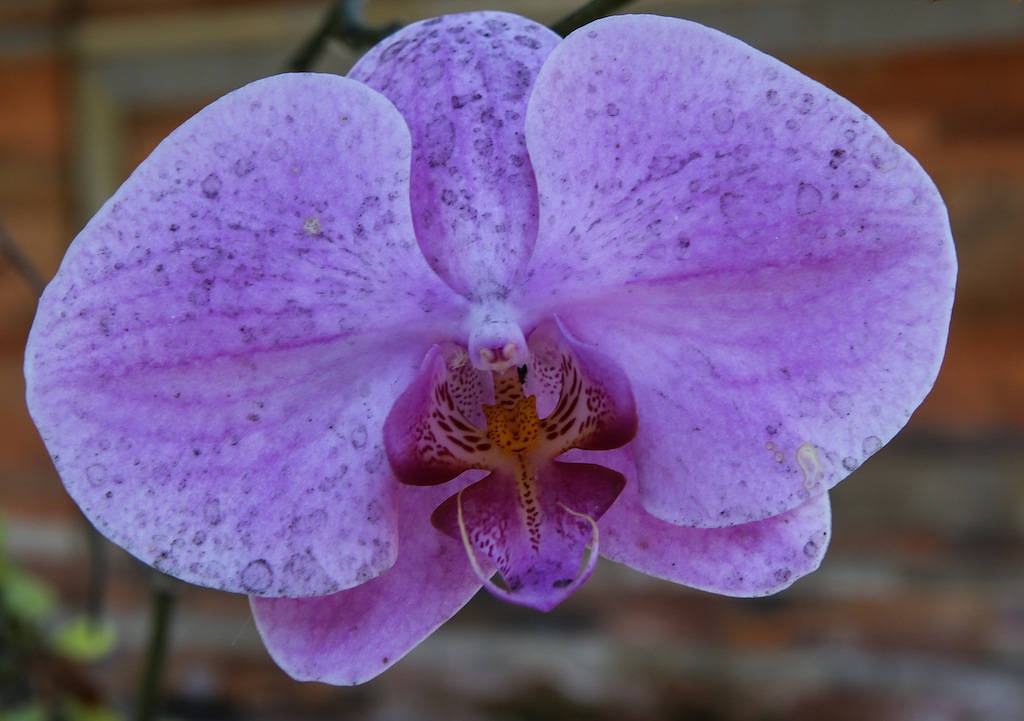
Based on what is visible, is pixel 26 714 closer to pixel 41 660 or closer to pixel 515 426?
pixel 41 660

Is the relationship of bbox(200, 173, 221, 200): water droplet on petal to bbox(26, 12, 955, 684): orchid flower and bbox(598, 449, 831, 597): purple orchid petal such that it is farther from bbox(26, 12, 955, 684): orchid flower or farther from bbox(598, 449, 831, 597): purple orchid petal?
bbox(598, 449, 831, 597): purple orchid petal

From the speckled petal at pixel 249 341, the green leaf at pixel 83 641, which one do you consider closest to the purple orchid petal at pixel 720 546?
the speckled petal at pixel 249 341

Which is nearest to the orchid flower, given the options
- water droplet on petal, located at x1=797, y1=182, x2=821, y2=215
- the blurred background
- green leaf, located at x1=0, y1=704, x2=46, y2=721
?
water droplet on petal, located at x1=797, y1=182, x2=821, y2=215

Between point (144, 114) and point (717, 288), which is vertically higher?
point (717, 288)

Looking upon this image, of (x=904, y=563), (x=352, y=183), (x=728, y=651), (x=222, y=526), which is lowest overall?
(x=728, y=651)

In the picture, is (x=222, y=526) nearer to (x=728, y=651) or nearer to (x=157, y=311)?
(x=157, y=311)

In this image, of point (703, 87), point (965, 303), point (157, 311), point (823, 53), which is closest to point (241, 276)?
point (157, 311)

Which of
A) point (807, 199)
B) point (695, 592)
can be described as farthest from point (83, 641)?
point (695, 592)
